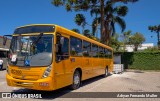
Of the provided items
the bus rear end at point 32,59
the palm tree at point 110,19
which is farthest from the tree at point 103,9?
the bus rear end at point 32,59

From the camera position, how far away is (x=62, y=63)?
9.69 meters

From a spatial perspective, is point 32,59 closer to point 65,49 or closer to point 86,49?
point 65,49

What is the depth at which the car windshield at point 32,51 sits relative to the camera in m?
8.90

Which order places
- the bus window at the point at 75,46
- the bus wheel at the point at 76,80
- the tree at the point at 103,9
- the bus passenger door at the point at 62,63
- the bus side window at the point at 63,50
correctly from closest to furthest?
1. the bus passenger door at the point at 62,63
2. the bus side window at the point at 63,50
3. the bus window at the point at 75,46
4. the bus wheel at the point at 76,80
5. the tree at the point at 103,9

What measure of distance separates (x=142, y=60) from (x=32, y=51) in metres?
21.6

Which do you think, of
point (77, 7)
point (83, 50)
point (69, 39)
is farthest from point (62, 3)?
point (69, 39)

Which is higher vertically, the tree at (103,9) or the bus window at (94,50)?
the tree at (103,9)

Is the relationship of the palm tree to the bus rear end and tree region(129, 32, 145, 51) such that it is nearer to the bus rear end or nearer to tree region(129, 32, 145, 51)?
the bus rear end

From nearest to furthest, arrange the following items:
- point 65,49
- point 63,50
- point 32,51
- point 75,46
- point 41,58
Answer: point 41,58 → point 32,51 → point 63,50 → point 65,49 → point 75,46

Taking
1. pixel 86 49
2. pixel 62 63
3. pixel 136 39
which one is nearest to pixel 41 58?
pixel 62 63

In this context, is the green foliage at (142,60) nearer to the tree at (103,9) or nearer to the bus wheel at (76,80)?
the tree at (103,9)

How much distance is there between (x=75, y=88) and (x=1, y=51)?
17.3 m

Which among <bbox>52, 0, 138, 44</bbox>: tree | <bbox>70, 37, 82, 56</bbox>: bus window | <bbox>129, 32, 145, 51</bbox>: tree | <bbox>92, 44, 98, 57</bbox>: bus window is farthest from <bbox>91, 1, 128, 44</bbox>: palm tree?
<bbox>129, 32, 145, 51</bbox>: tree

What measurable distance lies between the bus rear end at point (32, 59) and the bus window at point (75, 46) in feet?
5.97
